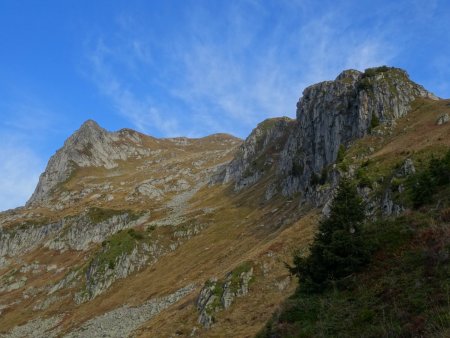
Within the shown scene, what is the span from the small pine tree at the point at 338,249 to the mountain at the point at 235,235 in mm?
2864

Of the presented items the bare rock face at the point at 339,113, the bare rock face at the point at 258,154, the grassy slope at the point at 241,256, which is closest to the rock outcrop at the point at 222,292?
the grassy slope at the point at 241,256

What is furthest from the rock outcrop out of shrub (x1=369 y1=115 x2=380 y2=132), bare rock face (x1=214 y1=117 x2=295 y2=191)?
bare rock face (x1=214 y1=117 x2=295 y2=191)

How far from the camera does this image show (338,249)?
20.3m

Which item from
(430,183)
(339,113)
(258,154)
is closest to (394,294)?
(430,183)

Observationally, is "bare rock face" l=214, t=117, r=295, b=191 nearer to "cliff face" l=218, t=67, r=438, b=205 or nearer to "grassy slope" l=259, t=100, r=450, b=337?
"cliff face" l=218, t=67, r=438, b=205

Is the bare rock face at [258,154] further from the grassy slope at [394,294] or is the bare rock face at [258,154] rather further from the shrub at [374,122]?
the grassy slope at [394,294]

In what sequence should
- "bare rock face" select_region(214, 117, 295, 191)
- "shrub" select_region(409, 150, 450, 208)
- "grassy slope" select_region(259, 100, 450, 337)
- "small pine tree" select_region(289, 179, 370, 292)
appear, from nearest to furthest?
1. "grassy slope" select_region(259, 100, 450, 337)
2. "small pine tree" select_region(289, 179, 370, 292)
3. "shrub" select_region(409, 150, 450, 208)
4. "bare rock face" select_region(214, 117, 295, 191)

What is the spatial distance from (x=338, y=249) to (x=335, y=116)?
70019mm

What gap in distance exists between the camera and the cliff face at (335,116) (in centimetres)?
7529

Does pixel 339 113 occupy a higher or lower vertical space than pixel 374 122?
higher

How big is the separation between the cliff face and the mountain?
0.92 feet

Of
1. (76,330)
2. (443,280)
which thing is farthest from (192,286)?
(443,280)

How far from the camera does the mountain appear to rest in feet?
140

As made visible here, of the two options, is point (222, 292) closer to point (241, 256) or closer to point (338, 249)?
point (241, 256)
